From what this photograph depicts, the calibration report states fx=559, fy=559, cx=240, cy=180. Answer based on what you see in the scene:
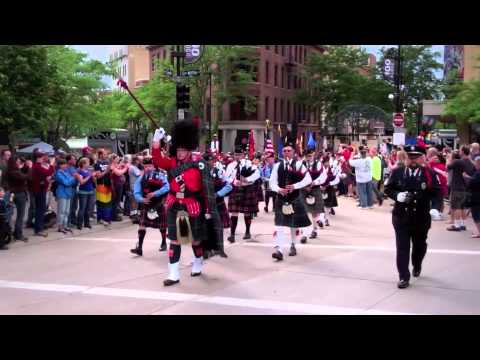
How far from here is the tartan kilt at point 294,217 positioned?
924 cm

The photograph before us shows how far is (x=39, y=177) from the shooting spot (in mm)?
11242

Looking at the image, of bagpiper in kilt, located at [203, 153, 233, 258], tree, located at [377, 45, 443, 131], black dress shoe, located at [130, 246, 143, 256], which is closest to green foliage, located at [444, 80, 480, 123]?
bagpiper in kilt, located at [203, 153, 233, 258]

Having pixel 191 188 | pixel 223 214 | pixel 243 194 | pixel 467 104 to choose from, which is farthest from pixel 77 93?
pixel 191 188

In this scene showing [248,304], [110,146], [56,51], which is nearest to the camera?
[248,304]

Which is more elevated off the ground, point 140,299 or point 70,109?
point 70,109

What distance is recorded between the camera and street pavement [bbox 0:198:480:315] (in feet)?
20.8

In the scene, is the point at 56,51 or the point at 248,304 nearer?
the point at 248,304

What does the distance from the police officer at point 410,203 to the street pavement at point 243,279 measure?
44 cm

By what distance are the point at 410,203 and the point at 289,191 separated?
2.37 m

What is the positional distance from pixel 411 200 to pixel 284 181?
2.53 m

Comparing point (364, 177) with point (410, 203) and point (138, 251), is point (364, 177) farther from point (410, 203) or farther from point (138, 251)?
point (410, 203)
